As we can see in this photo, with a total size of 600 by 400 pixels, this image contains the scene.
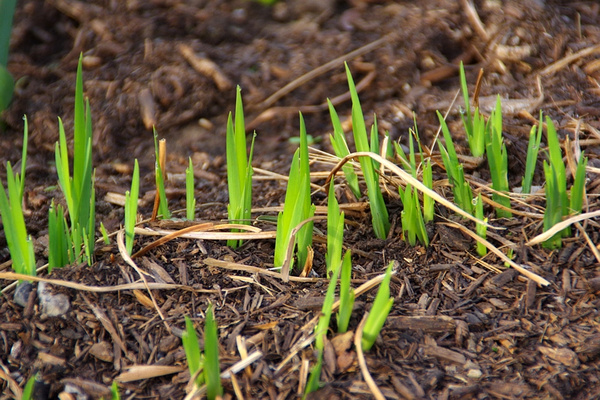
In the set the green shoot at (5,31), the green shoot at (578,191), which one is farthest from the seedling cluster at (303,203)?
the green shoot at (5,31)

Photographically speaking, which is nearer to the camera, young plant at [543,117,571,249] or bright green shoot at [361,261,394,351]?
bright green shoot at [361,261,394,351]

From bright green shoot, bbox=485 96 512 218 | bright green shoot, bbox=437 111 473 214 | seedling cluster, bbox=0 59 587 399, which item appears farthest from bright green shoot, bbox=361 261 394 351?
bright green shoot, bbox=485 96 512 218

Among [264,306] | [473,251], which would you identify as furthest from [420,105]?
[264,306]

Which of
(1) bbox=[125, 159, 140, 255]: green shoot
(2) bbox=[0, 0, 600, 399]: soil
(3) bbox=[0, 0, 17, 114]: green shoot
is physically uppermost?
(3) bbox=[0, 0, 17, 114]: green shoot

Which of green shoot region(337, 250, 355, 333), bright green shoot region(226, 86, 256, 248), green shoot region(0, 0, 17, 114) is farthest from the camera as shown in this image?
green shoot region(0, 0, 17, 114)

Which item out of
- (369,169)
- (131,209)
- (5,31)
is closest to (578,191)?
(369,169)

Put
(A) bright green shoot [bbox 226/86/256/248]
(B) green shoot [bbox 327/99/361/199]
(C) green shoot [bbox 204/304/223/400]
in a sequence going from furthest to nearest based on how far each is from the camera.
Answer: (B) green shoot [bbox 327/99/361/199]
(A) bright green shoot [bbox 226/86/256/248]
(C) green shoot [bbox 204/304/223/400]

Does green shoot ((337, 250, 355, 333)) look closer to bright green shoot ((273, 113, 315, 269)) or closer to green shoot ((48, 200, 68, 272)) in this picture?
bright green shoot ((273, 113, 315, 269))
